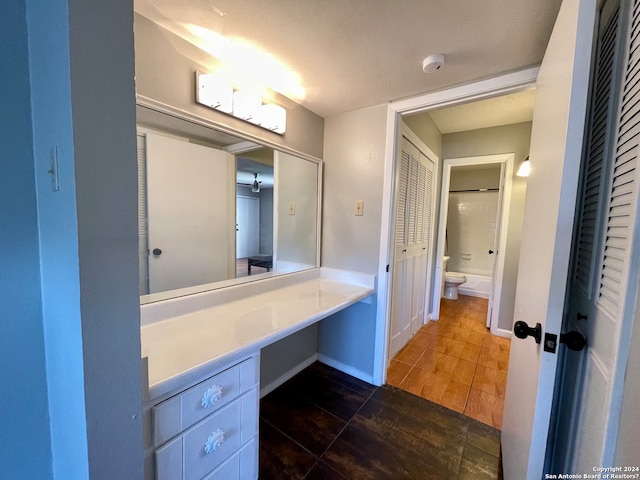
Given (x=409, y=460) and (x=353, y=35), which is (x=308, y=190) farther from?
(x=409, y=460)

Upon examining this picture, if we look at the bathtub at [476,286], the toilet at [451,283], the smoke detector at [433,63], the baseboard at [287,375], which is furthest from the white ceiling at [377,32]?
the bathtub at [476,286]

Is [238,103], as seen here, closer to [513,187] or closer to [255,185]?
[255,185]

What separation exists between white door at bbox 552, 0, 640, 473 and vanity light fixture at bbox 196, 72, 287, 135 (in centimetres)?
145

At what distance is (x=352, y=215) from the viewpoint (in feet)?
6.40

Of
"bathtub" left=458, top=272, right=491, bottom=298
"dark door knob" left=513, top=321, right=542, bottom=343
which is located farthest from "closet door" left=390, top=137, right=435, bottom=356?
"bathtub" left=458, top=272, right=491, bottom=298

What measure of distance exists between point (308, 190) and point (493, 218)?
3990 mm

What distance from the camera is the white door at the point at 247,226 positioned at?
1615 mm

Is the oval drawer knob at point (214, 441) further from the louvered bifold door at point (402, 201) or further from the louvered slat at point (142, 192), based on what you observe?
the louvered bifold door at point (402, 201)

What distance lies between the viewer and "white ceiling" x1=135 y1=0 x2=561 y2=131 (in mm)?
957

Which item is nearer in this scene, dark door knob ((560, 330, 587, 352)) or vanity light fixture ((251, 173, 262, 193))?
dark door knob ((560, 330, 587, 352))

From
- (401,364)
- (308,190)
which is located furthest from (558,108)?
(401,364)

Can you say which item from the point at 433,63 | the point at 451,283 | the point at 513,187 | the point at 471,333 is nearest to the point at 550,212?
the point at 433,63

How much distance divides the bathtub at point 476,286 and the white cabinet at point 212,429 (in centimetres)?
433

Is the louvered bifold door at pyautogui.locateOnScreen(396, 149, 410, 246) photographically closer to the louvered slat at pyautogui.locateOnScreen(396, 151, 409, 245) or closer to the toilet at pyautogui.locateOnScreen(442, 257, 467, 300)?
the louvered slat at pyautogui.locateOnScreen(396, 151, 409, 245)
